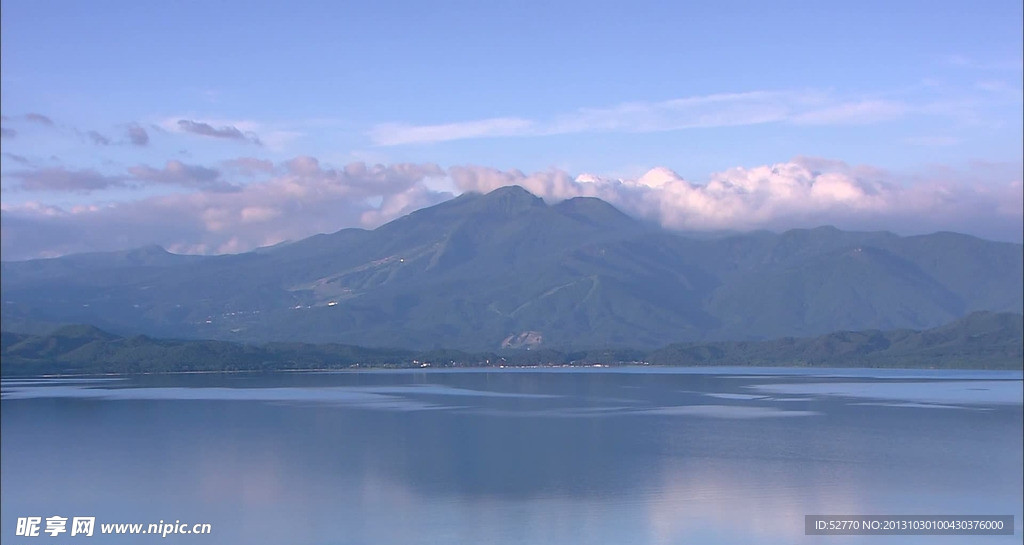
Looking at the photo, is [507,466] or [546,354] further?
[546,354]

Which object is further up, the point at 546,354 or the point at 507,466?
the point at 546,354

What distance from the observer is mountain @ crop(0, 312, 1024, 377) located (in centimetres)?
10325

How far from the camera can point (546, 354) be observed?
170m

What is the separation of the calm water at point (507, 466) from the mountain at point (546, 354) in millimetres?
32597

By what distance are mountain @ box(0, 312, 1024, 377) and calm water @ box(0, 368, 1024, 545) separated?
1283 inches

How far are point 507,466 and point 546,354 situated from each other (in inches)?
5143

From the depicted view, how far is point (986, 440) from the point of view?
1754 inches

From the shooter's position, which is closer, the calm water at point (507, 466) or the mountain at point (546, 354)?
the calm water at point (507, 466)

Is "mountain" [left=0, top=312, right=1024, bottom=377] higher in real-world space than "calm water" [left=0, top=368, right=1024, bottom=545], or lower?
higher

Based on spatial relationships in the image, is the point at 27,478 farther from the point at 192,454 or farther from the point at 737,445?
the point at 737,445

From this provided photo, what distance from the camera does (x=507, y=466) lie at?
130 ft

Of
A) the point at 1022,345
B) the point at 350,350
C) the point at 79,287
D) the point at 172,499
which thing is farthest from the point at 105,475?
the point at 79,287

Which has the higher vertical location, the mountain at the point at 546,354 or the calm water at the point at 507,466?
the mountain at the point at 546,354

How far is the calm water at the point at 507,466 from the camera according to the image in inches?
1138
